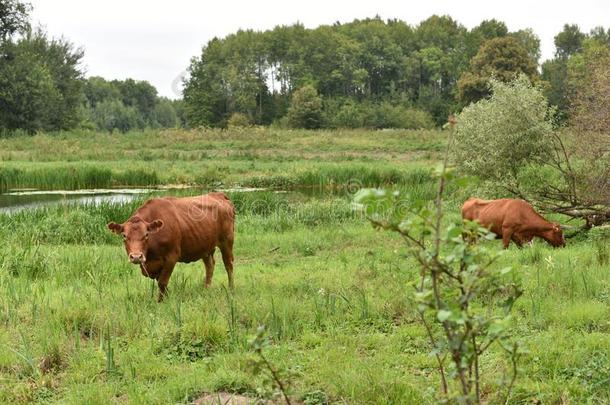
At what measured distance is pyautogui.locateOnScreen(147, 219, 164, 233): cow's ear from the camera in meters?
8.09

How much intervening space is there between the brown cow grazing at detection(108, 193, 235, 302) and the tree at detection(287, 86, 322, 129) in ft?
180

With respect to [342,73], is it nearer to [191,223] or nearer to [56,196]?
[56,196]

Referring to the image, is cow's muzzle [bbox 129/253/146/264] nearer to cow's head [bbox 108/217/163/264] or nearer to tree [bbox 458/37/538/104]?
cow's head [bbox 108/217/163/264]

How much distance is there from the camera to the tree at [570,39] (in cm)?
9506

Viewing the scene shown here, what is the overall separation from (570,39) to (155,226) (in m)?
101

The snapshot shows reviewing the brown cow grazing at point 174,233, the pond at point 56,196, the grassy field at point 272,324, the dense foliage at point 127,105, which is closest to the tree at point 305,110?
the pond at point 56,196

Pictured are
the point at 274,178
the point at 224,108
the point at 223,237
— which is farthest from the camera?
the point at 224,108

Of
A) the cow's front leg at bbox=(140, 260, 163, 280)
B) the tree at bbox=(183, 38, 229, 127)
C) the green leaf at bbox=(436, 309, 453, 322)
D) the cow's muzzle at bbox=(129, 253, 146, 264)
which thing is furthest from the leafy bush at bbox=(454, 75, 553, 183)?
the tree at bbox=(183, 38, 229, 127)

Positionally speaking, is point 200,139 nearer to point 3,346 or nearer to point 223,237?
point 223,237

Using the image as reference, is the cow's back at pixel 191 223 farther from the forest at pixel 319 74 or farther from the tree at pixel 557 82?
the tree at pixel 557 82

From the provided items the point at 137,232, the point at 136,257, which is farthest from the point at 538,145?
the point at 136,257

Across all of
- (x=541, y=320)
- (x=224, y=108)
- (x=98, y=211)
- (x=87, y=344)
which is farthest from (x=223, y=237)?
(x=224, y=108)

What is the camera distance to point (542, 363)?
5586 mm

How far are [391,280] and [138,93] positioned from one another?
126m
